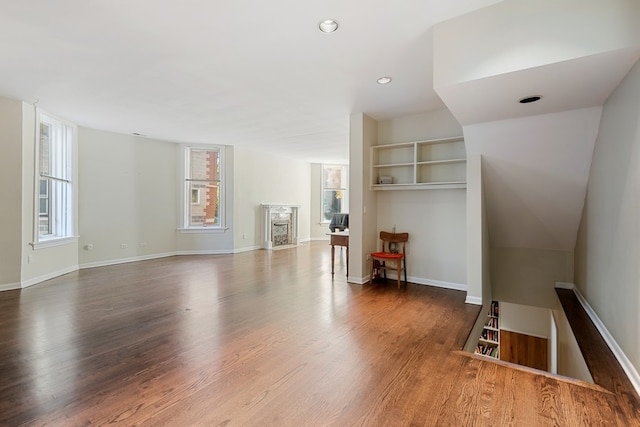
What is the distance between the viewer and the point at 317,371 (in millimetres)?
2186

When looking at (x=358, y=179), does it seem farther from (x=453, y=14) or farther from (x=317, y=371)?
(x=317, y=371)

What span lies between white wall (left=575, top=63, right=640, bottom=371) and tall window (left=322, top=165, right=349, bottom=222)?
7.43 metres

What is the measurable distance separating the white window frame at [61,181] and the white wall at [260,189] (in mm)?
3079

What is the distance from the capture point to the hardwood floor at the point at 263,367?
5.71 feet

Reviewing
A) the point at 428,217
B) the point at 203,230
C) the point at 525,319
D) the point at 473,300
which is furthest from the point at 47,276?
the point at 525,319

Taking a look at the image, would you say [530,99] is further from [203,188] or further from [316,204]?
[316,204]

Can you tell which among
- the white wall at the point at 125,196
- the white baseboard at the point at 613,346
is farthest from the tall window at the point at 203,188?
the white baseboard at the point at 613,346

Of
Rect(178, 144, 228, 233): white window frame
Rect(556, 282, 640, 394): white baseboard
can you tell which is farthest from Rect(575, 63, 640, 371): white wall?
Rect(178, 144, 228, 233): white window frame

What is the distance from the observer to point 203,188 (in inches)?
295

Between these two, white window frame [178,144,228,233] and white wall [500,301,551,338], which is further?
white window frame [178,144,228,233]

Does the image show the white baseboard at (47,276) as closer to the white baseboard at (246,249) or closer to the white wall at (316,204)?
the white baseboard at (246,249)

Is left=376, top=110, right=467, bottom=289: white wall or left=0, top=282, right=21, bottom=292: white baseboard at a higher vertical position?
left=376, top=110, right=467, bottom=289: white wall

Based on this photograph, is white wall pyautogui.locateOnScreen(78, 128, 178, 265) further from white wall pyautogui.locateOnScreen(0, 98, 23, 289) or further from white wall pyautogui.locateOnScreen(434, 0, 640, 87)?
white wall pyautogui.locateOnScreen(434, 0, 640, 87)

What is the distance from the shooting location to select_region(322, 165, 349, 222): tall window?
1034cm
